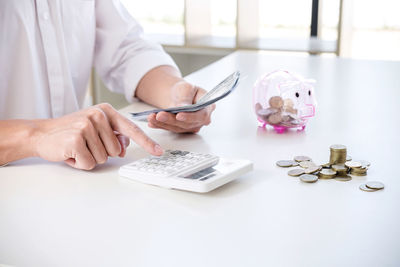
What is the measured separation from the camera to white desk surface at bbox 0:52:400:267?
726 millimetres

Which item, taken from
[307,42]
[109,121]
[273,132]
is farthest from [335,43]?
[109,121]

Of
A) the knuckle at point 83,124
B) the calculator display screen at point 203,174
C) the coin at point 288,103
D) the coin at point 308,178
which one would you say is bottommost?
the coin at point 308,178

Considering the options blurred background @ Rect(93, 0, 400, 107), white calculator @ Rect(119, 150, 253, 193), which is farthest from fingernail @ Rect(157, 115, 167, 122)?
blurred background @ Rect(93, 0, 400, 107)

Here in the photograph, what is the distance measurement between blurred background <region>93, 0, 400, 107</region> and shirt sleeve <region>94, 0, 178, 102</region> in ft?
6.95

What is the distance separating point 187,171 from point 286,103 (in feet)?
1.21

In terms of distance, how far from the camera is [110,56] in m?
1.64

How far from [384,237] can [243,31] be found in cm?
310

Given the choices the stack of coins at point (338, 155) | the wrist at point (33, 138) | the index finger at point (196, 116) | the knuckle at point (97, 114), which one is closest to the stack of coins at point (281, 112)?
the index finger at point (196, 116)

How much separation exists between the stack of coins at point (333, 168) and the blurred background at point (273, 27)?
8.67 feet

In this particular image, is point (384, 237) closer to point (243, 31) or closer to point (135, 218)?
point (135, 218)

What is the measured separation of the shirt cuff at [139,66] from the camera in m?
1.55

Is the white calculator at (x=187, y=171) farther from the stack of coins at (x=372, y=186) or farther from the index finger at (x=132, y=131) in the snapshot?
the stack of coins at (x=372, y=186)

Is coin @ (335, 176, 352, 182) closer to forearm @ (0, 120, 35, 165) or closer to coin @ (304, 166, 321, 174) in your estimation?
coin @ (304, 166, 321, 174)

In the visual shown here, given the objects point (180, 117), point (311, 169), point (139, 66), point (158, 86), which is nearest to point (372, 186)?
point (311, 169)
